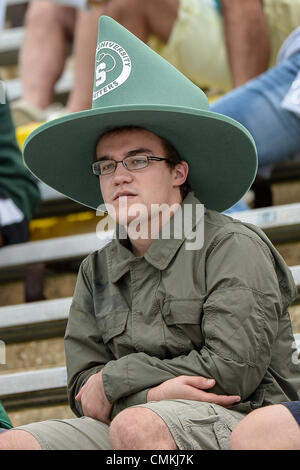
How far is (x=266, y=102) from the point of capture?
116 inches

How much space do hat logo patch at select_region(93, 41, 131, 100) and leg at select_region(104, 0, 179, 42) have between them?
1273 mm

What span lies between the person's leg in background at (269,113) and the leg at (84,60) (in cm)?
65

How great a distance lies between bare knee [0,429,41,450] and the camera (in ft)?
5.71

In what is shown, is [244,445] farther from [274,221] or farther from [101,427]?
[274,221]

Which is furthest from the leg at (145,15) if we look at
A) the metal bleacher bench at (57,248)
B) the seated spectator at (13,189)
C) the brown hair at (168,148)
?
the brown hair at (168,148)

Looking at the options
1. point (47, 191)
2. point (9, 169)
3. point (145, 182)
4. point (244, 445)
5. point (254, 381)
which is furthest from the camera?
point (47, 191)

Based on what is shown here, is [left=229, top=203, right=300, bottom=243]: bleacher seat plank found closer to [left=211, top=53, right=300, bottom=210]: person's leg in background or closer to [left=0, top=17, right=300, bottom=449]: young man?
[left=211, top=53, right=300, bottom=210]: person's leg in background

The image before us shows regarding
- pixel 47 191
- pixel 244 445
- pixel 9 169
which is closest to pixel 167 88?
pixel 244 445

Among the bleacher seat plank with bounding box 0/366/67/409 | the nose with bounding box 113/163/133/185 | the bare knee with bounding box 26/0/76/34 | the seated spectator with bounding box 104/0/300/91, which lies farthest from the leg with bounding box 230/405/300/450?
the bare knee with bounding box 26/0/76/34

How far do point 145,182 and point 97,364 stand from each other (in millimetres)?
384

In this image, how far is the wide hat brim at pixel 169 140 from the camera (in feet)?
6.45

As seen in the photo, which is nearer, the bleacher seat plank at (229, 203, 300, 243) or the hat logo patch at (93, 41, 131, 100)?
the hat logo patch at (93, 41, 131, 100)

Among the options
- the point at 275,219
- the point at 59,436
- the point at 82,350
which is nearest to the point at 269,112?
the point at 275,219
